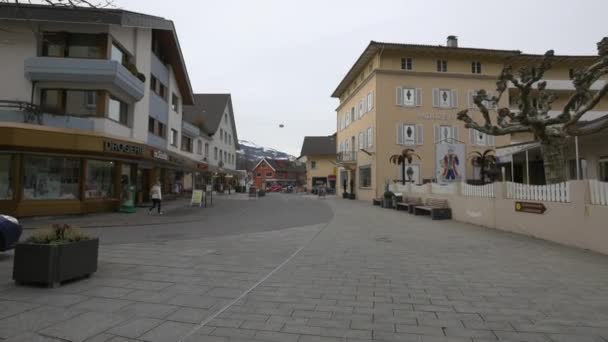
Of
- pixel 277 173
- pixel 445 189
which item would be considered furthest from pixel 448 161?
pixel 277 173

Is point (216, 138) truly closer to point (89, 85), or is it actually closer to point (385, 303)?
point (89, 85)

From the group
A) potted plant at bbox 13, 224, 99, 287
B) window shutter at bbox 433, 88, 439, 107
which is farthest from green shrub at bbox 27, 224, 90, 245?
window shutter at bbox 433, 88, 439, 107

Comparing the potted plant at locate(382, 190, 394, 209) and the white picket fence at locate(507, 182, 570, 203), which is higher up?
the white picket fence at locate(507, 182, 570, 203)

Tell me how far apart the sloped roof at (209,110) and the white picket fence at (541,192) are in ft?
102

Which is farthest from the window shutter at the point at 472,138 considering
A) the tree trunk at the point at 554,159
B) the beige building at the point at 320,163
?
the beige building at the point at 320,163

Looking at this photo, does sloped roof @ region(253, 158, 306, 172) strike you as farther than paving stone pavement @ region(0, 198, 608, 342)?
Yes

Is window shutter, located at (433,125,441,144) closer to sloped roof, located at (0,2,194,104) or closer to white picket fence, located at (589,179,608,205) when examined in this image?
sloped roof, located at (0,2,194,104)

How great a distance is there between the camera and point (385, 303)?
464cm

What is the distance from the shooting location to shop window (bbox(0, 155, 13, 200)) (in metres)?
13.8

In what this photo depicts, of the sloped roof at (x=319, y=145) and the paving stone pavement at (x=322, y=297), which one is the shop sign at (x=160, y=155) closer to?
the paving stone pavement at (x=322, y=297)

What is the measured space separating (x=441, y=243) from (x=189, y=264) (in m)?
6.41

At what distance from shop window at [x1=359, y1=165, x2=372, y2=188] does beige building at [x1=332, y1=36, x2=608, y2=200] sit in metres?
0.28

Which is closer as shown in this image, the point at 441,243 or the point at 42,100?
the point at 441,243

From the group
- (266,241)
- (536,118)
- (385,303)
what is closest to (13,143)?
(266,241)
